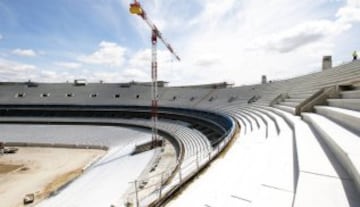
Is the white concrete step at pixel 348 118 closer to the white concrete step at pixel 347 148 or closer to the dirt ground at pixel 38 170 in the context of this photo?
the white concrete step at pixel 347 148

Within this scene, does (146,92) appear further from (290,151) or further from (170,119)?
(290,151)

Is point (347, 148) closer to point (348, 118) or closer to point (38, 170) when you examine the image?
point (348, 118)

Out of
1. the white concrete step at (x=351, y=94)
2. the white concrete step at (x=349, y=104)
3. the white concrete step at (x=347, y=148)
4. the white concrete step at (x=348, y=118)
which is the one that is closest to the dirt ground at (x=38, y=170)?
the white concrete step at (x=347, y=148)

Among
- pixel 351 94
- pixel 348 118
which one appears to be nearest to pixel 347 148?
pixel 348 118

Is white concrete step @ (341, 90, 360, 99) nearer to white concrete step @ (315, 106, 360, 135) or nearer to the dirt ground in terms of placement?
white concrete step @ (315, 106, 360, 135)

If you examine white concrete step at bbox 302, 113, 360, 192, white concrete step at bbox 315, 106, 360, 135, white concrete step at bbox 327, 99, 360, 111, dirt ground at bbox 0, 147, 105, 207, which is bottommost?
dirt ground at bbox 0, 147, 105, 207

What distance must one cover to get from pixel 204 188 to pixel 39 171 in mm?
21190

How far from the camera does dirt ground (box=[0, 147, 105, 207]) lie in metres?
15.7

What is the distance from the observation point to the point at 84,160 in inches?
883

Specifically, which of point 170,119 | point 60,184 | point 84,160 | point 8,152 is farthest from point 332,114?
point 8,152

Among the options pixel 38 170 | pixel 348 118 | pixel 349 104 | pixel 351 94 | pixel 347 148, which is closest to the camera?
pixel 347 148

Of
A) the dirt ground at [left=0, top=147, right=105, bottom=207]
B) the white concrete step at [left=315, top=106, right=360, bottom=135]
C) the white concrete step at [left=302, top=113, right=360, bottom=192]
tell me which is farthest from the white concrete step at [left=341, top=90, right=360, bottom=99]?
the dirt ground at [left=0, top=147, right=105, bottom=207]

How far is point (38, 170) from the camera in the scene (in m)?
20.2

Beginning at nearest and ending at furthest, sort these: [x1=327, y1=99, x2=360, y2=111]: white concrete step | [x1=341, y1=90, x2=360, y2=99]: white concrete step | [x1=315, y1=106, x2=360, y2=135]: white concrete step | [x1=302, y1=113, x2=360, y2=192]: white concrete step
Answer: [x1=302, y1=113, x2=360, y2=192]: white concrete step < [x1=315, y1=106, x2=360, y2=135]: white concrete step < [x1=327, y1=99, x2=360, y2=111]: white concrete step < [x1=341, y1=90, x2=360, y2=99]: white concrete step
